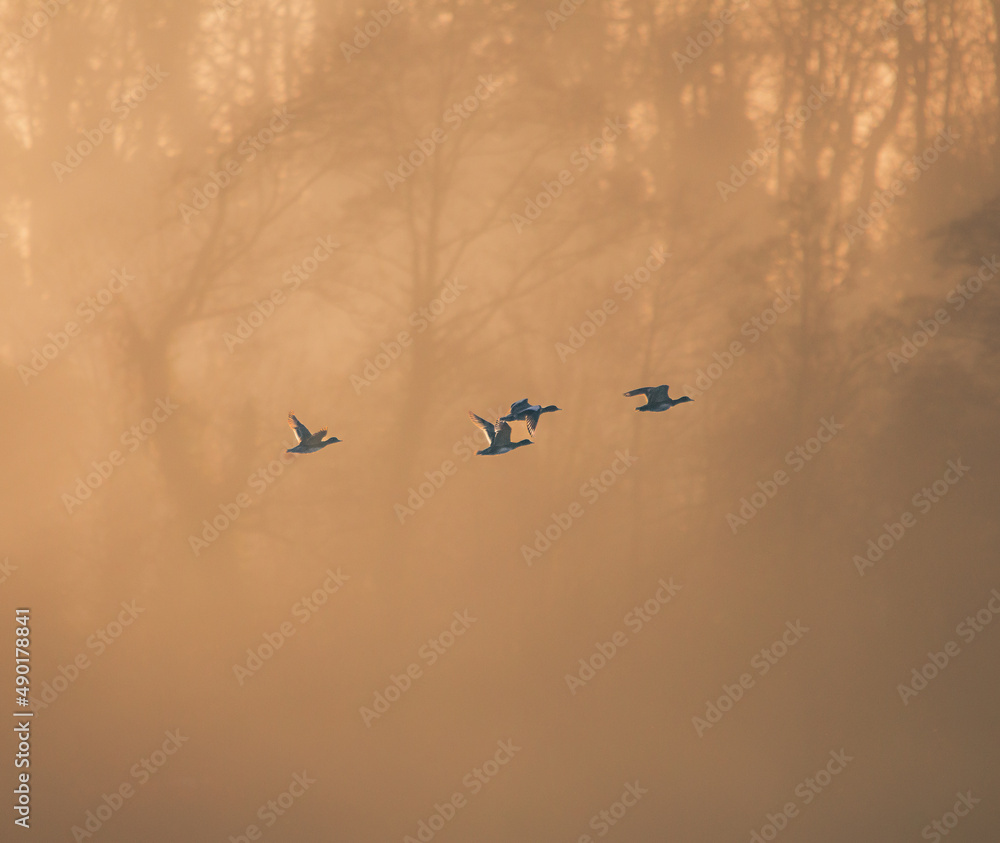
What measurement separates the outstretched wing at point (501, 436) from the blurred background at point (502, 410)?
2.03 metres

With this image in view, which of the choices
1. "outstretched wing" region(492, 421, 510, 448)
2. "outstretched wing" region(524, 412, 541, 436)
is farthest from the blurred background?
"outstretched wing" region(524, 412, 541, 436)

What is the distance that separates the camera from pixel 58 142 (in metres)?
8.54

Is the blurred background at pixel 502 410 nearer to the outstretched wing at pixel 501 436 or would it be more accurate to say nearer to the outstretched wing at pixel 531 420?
the outstretched wing at pixel 501 436

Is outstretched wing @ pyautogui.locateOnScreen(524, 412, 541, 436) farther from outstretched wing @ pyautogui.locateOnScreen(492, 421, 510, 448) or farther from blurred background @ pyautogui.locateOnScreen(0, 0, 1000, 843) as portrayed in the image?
blurred background @ pyautogui.locateOnScreen(0, 0, 1000, 843)

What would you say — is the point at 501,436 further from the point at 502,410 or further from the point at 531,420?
the point at 502,410

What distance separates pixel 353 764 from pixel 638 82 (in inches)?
192

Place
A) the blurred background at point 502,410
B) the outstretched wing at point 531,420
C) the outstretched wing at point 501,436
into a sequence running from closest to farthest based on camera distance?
1. the outstretched wing at point 531,420
2. the outstretched wing at point 501,436
3. the blurred background at point 502,410

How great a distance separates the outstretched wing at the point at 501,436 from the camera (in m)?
6.45

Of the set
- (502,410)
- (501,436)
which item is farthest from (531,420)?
(502,410)

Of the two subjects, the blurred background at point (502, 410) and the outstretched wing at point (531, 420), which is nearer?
the outstretched wing at point (531, 420)

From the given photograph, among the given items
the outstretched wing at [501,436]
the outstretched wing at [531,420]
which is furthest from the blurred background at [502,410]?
the outstretched wing at [531,420]

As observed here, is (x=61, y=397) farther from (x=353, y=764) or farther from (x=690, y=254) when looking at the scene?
(x=690, y=254)

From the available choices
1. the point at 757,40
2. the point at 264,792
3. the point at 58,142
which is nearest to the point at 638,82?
the point at 757,40

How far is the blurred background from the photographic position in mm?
8398
